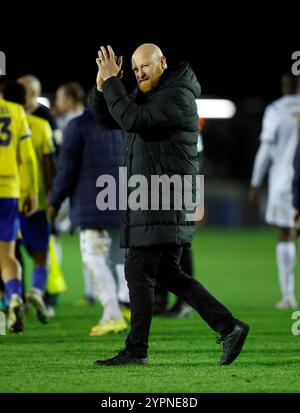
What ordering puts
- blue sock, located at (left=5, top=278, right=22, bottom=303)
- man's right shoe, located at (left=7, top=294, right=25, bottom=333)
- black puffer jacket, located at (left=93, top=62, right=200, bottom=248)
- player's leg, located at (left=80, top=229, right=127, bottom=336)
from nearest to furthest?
1. black puffer jacket, located at (left=93, top=62, right=200, bottom=248)
2. man's right shoe, located at (left=7, top=294, right=25, bottom=333)
3. blue sock, located at (left=5, top=278, right=22, bottom=303)
4. player's leg, located at (left=80, top=229, right=127, bottom=336)

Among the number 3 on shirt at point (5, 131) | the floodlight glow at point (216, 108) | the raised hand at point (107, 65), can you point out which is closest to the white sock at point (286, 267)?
the number 3 on shirt at point (5, 131)

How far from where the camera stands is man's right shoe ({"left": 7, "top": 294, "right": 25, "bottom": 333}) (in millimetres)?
9203

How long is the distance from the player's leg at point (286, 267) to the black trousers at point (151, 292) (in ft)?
14.6

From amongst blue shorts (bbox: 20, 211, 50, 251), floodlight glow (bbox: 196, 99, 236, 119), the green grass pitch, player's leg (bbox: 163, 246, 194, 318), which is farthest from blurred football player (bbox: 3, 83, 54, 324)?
floodlight glow (bbox: 196, 99, 236, 119)

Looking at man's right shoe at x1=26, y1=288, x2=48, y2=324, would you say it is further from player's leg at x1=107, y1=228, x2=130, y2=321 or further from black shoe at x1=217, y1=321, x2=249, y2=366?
black shoe at x1=217, y1=321, x2=249, y2=366

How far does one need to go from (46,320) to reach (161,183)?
11.1 feet

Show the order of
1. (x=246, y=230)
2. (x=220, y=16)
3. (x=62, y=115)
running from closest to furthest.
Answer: (x=62, y=115) → (x=220, y=16) → (x=246, y=230)

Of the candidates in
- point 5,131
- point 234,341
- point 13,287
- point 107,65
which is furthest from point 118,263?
point 107,65

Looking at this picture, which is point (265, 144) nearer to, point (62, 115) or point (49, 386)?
point (62, 115)

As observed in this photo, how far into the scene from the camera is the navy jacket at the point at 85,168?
32.1ft

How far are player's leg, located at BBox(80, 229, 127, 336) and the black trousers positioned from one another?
6.75 ft

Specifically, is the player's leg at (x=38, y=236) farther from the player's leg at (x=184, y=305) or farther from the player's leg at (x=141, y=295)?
the player's leg at (x=141, y=295)

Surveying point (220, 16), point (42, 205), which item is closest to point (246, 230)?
point (220, 16)

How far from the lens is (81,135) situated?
9.84 m
